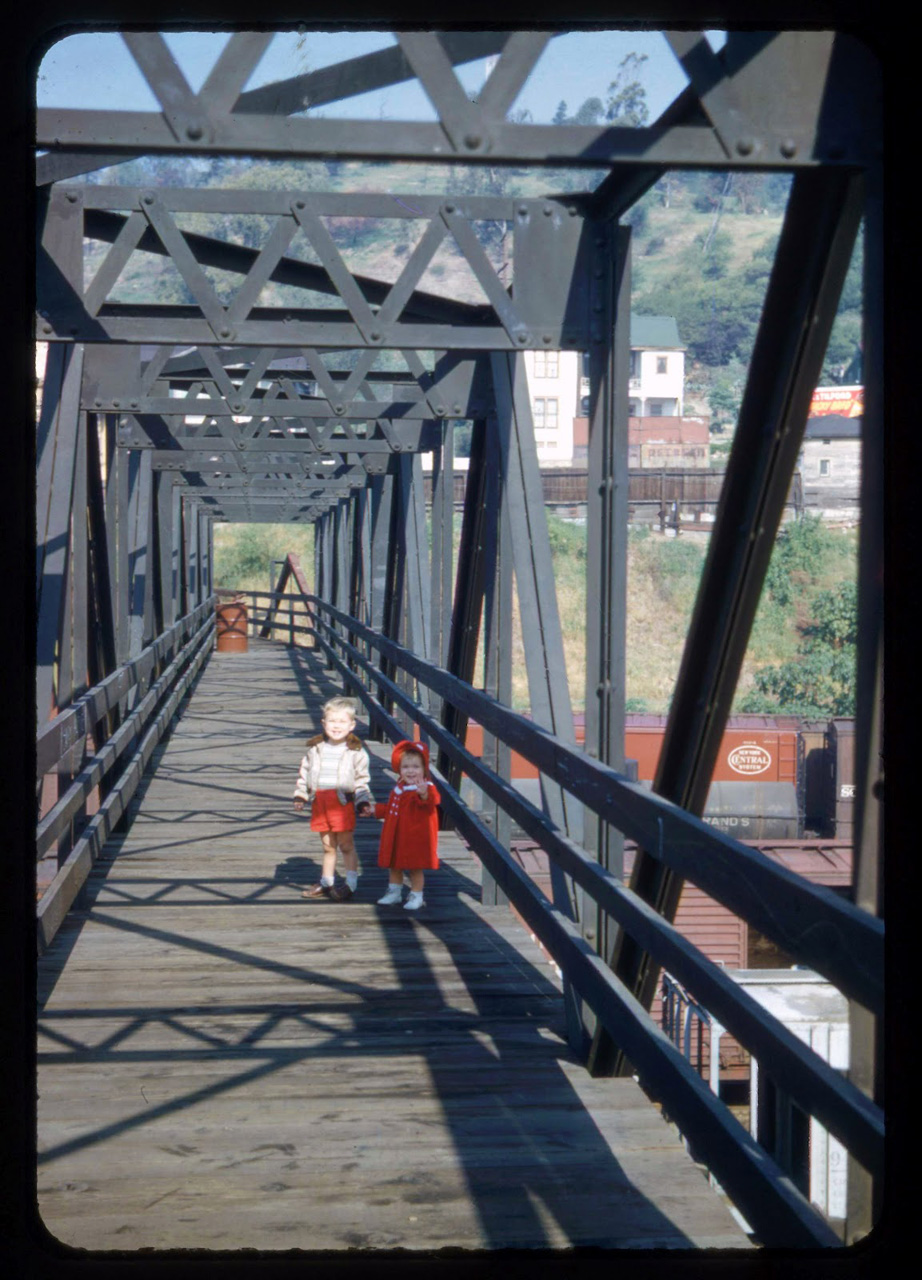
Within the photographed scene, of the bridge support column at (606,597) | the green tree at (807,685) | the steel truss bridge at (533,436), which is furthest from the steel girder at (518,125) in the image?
the green tree at (807,685)

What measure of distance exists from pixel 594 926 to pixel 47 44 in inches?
157

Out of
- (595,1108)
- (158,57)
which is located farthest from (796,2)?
(595,1108)

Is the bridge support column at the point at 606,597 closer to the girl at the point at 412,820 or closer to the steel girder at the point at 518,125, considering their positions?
the steel girder at the point at 518,125

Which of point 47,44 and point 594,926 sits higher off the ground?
point 47,44

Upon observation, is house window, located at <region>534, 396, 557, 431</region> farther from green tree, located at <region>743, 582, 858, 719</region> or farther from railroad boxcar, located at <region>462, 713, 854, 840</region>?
green tree, located at <region>743, 582, 858, 719</region>

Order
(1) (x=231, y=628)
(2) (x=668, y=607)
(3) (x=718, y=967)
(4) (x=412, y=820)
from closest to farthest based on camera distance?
(3) (x=718, y=967), (4) (x=412, y=820), (2) (x=668, y=607), (1) (x=231, y=628)

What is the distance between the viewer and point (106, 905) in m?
8.19

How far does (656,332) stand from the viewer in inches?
464

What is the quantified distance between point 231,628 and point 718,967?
108ft

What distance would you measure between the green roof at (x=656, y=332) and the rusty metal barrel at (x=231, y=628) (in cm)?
2426

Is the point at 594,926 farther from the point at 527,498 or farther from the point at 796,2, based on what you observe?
the point at 796,2

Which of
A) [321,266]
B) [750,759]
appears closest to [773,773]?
[750,759]

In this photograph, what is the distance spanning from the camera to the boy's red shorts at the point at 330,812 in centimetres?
804

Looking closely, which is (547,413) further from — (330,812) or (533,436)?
(533,436)
